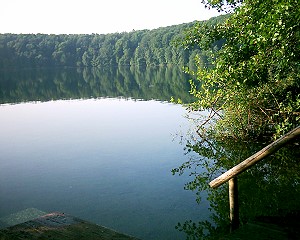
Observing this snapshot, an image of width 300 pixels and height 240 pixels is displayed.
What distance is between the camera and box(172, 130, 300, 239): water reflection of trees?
854 centimetres

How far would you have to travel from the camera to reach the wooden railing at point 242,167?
541 centimetres

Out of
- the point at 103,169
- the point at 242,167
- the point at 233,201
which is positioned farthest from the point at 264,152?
the point at 103,169

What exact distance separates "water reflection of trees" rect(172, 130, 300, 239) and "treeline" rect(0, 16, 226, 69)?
98.4m

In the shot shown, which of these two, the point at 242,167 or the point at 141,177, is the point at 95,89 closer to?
the point at 141,177

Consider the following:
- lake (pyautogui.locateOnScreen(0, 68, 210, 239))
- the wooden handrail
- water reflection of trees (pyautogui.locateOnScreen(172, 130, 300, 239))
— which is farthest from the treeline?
the wooden handrail

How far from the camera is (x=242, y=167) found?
6.05 m

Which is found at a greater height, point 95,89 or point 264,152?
point 95,89

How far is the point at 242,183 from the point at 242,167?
5.01 metres

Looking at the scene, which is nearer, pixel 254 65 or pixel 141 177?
pixel 254 65

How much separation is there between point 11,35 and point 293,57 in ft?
495

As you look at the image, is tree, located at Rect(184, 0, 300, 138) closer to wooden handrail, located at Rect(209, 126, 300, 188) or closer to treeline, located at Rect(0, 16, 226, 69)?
wooden handrail, located at Rect(209, 126, 300, 188)

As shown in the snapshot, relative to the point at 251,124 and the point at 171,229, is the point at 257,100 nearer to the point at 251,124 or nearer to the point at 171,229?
the point at 251,124

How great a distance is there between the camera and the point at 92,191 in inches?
455

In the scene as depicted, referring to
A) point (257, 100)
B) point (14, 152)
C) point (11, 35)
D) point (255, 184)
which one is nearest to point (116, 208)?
point (255, 184)
